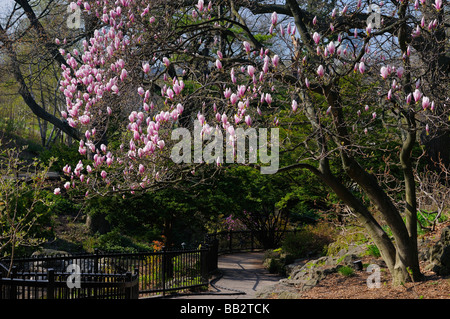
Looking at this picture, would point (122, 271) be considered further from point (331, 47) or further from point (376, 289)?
point (331, 47)

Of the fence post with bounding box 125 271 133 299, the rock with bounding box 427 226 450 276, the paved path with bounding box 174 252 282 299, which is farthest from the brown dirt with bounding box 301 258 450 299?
the fence post with bounding box 125 271 133 299

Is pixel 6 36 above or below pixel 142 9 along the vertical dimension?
above

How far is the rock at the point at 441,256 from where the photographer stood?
820 centimetres

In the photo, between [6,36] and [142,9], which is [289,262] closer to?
[142,9]

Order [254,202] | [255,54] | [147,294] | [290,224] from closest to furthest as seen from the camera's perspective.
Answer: [255,54] < [147,294] < [254,202] < [290,224]

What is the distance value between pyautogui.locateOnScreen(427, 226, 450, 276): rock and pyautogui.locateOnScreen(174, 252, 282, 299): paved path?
13.1 ft

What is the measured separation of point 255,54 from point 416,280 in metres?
5.64

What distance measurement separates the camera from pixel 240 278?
14078 mm

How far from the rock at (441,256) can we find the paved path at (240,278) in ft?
13.1

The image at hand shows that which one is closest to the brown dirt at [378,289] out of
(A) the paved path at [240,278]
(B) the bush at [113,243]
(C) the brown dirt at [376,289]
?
(C) the brown dirt at [376,289]

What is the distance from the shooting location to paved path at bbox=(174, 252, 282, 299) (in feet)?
37.4

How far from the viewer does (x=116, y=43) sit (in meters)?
7.86

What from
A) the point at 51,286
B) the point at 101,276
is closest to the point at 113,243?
the point at 101,276
